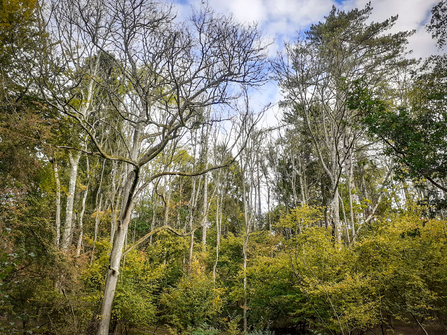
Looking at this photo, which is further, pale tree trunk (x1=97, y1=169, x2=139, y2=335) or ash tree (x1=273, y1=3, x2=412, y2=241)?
ash tree (x1=273, y1=3, x2=412, y2=241)

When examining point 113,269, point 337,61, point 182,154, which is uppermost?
point 337,61

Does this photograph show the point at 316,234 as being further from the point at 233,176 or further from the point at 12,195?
the point at 233,176

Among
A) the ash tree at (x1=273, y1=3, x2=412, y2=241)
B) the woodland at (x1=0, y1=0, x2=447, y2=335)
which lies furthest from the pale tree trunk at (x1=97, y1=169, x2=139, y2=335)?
the ash tree at (x1=273, y1=3, x2=412, y2=241)

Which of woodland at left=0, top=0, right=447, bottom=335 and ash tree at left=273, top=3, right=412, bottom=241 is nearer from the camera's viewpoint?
woodland at left=0, top=0, right=447, bottom=335

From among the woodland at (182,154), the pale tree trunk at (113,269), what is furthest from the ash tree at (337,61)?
the pale tree trunk at (113,269)

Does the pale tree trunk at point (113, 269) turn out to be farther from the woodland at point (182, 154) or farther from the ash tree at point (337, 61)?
the ash tree at point (337, 61)

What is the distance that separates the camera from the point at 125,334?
8.59 m

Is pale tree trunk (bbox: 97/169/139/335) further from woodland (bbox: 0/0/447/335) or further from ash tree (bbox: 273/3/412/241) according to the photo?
ash tree (bbox: 273/3/412/241)

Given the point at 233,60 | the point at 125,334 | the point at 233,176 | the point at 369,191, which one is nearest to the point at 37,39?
the point at 233,60

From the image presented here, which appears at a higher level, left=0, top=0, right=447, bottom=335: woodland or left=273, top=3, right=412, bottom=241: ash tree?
left=273, top=3, right=412, bottom=241: ash tree

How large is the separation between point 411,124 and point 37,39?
26.5 feet

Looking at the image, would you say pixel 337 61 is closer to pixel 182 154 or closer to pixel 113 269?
pixel 182 154

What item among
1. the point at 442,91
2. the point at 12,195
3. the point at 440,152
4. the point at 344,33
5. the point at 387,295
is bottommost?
the point at 387,295

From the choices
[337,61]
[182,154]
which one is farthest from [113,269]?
[337,61]
